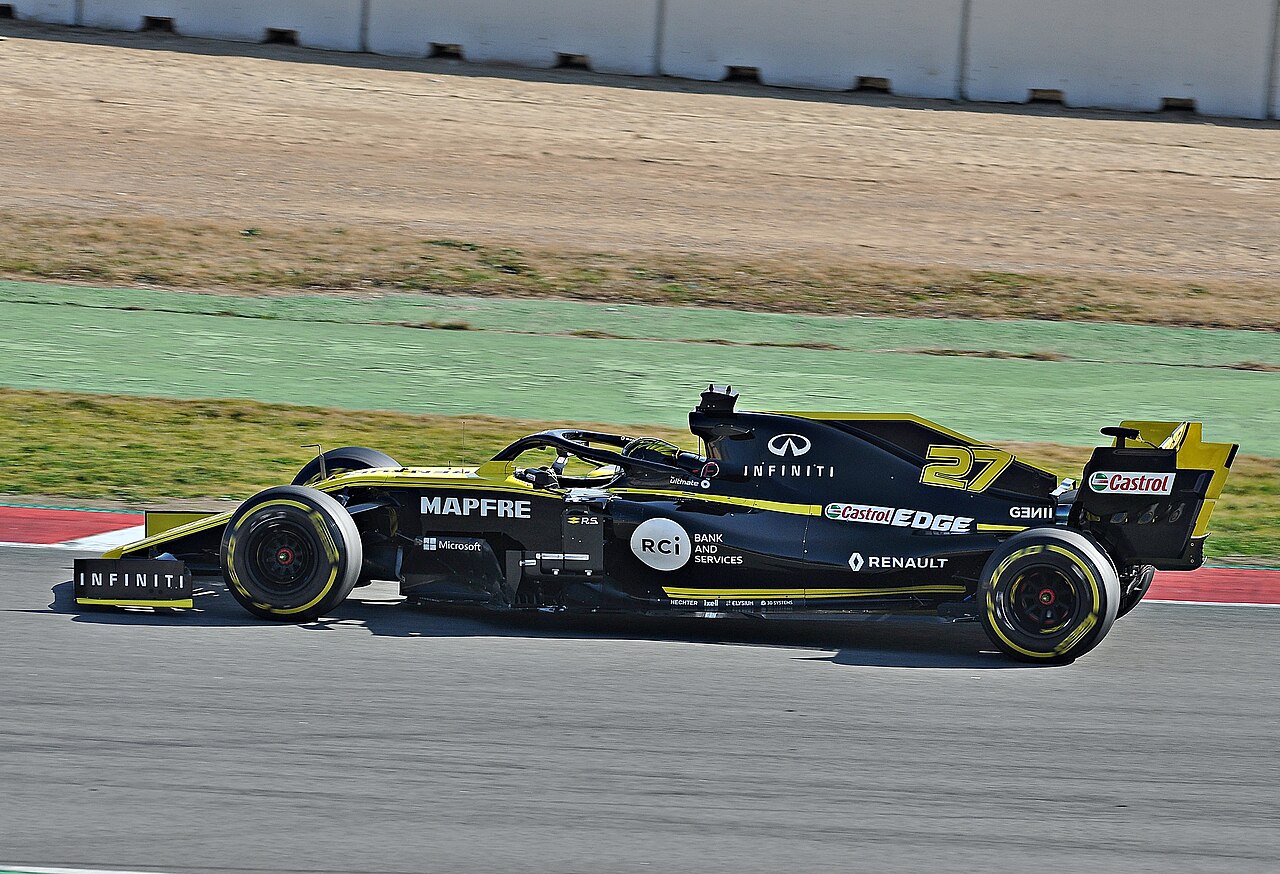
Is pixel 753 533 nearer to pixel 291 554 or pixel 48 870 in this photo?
Result: pixel 291 554

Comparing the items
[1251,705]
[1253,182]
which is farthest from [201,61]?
[1251,705]

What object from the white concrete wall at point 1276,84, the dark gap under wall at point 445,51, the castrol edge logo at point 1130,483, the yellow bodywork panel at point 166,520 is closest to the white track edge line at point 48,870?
the yellow bodywork panel at point 166,520

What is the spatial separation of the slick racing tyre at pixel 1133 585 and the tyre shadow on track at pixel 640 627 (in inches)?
27.6

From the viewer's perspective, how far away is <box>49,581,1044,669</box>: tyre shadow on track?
7598mm

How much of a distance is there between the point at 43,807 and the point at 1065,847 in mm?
3331

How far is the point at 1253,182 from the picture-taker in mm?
22750

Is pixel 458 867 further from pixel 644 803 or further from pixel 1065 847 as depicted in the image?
pixel 1065 847

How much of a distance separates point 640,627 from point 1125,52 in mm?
20456

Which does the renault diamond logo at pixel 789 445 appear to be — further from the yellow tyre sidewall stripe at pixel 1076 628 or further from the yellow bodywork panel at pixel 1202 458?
the yellow bodywork panel at pixel 1202 458

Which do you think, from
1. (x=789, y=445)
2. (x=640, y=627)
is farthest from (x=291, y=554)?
(x=789, y=445)

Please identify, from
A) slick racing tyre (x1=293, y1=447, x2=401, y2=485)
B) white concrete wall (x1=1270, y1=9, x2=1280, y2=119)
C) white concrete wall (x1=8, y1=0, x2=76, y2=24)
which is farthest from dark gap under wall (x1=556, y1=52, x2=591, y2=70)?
slick racing tyre (x1=293, y1=447, x2=401, y2=485)

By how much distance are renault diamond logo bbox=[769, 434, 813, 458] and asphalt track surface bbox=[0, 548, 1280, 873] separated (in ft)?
2.98

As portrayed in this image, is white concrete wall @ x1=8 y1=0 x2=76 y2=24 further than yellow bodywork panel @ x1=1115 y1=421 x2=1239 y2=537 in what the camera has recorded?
Yes

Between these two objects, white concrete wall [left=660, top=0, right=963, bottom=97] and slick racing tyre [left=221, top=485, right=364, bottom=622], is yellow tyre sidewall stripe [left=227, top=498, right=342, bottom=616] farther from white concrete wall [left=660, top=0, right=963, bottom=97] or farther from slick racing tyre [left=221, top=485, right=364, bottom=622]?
white concrete wall [left=660, top=0, right=963, bottom=97]
